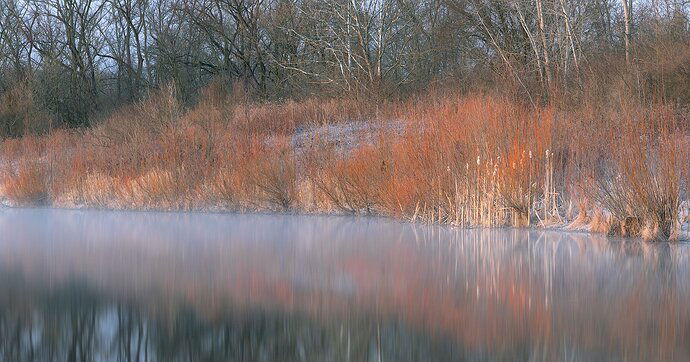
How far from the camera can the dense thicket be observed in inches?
569

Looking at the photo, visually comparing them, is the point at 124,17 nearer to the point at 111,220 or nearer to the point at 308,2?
the point at 308,2

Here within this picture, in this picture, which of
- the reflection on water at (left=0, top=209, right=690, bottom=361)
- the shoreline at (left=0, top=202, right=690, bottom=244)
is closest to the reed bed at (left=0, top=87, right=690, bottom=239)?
the shoreline at (left=0, top=202, right=690, bottom=244)

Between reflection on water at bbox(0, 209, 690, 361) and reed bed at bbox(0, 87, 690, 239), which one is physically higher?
reed bed at bbox(0, 87, 690, 239)

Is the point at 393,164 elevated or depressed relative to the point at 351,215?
elevated

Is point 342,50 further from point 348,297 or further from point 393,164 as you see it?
point 348,297

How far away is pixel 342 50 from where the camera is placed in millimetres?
18922

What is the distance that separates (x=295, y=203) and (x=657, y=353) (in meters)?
9.96

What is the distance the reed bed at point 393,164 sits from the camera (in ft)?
30.0

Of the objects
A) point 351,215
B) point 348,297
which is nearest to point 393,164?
point 351,215

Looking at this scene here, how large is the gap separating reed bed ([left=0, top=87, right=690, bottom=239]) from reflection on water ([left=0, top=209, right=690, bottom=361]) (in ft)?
2.15

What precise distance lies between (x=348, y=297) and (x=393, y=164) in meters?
6.15

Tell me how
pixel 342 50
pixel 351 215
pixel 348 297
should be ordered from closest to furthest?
1. pixel 348 297
2. pixel 351 215
3. pixel 342 50

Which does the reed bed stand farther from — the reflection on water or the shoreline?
the reflection on water

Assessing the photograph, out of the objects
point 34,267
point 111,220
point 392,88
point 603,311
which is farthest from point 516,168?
point 392,88
